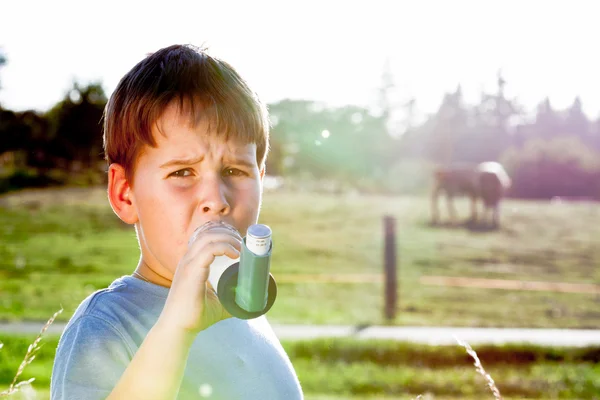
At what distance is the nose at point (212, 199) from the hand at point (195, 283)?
15 cm

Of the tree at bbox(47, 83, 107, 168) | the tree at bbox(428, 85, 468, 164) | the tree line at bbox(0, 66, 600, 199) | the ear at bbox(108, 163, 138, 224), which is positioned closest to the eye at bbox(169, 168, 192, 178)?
the ear at bbox(108, 163, 138, 224)

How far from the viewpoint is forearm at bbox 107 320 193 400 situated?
1.49 metres

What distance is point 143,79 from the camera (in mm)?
1893

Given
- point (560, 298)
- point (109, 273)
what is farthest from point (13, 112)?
point (560, 298)

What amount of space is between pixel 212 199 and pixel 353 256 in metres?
17.5

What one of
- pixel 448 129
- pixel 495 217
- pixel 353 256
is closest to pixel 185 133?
pixel 353 256

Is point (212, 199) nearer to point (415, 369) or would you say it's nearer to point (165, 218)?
point (165, 218)

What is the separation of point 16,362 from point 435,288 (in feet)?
30.3

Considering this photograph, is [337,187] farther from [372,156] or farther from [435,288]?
[435,288]

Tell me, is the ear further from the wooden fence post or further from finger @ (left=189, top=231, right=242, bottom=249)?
the wooden fence post

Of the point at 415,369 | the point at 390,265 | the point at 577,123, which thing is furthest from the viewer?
the point at 577,123

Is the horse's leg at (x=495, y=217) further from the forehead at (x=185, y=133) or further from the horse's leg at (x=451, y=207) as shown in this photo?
the forehead at (x=185, y=133)

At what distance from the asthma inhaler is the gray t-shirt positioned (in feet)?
1.02

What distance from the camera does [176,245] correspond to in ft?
5.66
